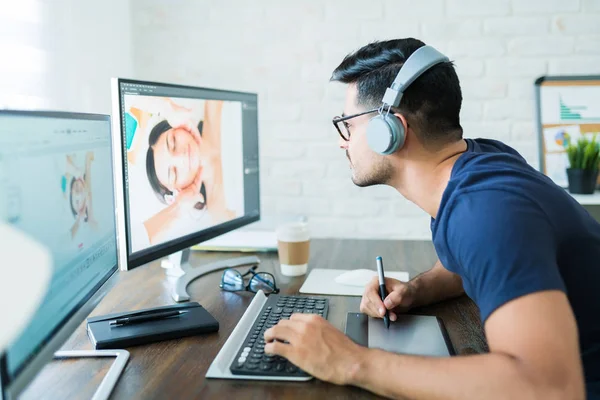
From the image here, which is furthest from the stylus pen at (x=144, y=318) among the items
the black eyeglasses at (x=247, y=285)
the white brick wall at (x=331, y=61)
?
the white brick wall at (x=331, y=61)

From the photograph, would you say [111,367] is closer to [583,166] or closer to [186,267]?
[186,267]

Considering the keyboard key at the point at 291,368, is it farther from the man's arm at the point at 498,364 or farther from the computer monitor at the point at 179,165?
the computer monitor at the point at 179,165

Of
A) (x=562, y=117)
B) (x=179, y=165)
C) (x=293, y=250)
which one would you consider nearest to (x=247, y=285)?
(x=293, y=250)

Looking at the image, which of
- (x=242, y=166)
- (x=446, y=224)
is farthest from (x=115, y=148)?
(x=446, y=224)

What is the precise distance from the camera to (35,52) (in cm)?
165

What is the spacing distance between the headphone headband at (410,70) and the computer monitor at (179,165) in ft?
1.65

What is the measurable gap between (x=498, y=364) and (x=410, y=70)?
0.52 meters

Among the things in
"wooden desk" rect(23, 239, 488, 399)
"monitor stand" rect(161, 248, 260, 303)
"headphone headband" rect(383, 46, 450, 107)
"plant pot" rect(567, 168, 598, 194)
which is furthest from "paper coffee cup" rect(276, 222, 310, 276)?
"plant pot" rect(567, 168, 598, 194)

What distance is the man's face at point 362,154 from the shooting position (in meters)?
1.14

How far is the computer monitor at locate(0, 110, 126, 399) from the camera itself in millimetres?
672

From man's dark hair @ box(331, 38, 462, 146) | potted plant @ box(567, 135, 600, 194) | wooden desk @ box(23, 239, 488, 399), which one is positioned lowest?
wooden desk @ box(23, 239, 488, 399)

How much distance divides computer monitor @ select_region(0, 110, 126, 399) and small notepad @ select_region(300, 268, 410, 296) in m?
0.45

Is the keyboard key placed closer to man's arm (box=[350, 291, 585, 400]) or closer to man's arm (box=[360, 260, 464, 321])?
man's arm (box=[350, 291, 585, 400])

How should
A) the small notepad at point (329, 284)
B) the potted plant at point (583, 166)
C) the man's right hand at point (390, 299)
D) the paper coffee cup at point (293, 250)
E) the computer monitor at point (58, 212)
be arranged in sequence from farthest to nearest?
the potted plant at point (583, 166), the paper coffee cup at point (293, 250), the small notepad at point (329, 284), the man's right hand at point (390, 299), the computer monitor at point (58, 212)
